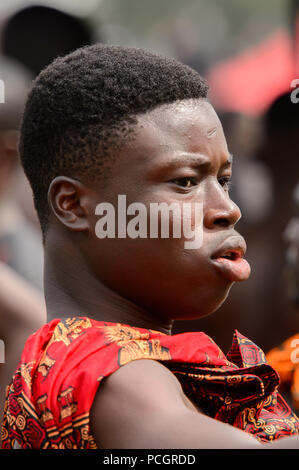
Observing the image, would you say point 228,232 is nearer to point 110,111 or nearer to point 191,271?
point 191,271

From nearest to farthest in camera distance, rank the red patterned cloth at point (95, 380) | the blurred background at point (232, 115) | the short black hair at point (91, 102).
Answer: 1. the red patterned cloth at point (95, 380)
2. the short black hair at point (91, 102)
3. the blurred background at point (232, 115)

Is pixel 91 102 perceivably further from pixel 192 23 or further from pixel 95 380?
pixel 192 23

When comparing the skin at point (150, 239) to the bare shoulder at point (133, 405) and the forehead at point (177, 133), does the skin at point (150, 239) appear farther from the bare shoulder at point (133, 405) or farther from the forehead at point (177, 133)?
Answer: the bare shoulder at point (133, 405)

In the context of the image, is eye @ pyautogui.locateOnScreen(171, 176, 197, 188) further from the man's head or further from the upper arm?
the upper arm

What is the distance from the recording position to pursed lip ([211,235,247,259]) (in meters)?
2.07

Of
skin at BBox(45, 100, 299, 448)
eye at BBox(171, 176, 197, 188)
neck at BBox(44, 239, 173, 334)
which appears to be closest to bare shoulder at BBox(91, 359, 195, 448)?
skin at BBox(45, 100, 299, 448)

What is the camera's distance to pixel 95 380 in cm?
181

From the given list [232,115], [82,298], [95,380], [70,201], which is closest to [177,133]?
[70,201]

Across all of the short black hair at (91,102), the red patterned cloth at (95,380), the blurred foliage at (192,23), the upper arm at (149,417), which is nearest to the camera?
the upper arm at (149,417)

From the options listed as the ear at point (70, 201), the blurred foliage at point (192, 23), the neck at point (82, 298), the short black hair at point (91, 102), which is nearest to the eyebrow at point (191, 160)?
the short black hair at point (91, 102)

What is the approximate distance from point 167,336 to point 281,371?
5.35ft

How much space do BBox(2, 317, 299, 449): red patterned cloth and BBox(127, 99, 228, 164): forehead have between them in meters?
0.47

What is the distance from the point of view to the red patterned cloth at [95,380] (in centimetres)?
183

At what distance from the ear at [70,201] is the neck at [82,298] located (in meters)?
0.08
